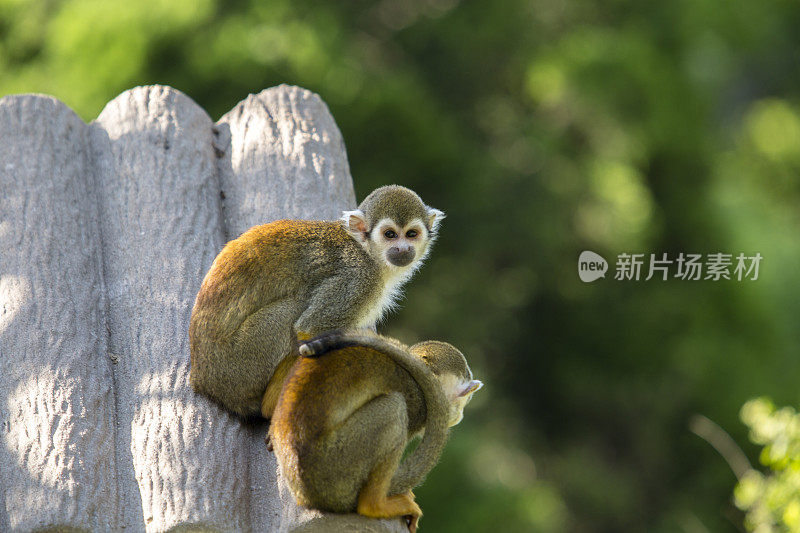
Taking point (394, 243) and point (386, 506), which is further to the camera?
point (394, 243)

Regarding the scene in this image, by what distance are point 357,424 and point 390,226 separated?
48.3 inches

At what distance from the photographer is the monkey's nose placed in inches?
172

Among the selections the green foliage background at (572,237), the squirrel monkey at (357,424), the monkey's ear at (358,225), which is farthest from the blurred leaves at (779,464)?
the green foliage background at (572,237)

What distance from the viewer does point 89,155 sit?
5188 mm

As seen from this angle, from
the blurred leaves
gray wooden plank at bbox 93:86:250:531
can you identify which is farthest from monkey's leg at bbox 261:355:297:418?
the blurred leaves

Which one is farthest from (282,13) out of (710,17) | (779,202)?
(779,202)

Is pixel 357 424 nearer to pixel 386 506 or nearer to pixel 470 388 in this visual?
pixel 386 506

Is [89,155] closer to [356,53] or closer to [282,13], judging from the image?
[282,13]

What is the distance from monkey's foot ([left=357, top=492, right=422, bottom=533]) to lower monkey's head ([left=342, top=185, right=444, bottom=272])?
1.24 m

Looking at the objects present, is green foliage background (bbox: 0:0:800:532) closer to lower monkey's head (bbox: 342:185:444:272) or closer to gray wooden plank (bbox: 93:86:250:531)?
gray wooden plank (bbox: 93:86:250:531)

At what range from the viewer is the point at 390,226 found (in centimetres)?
435

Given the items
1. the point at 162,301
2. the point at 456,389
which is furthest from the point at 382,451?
the point at 162,301

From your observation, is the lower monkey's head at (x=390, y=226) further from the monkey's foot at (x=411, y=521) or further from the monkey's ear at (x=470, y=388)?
the monkey's foot at (x=411, y=521)

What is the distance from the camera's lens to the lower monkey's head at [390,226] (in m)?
4.35
